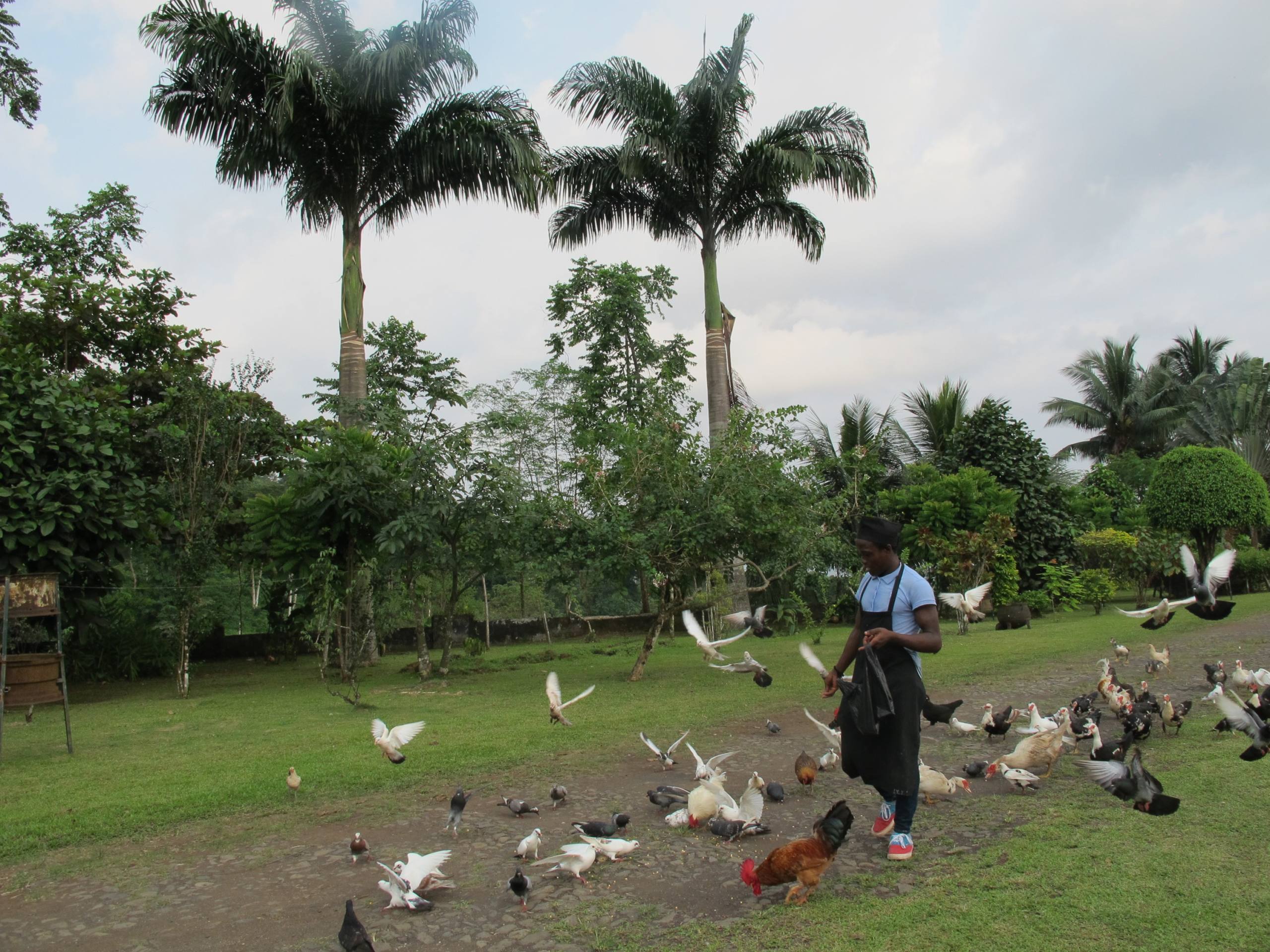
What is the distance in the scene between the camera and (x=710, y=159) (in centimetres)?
1930

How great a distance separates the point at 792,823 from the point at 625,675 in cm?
872

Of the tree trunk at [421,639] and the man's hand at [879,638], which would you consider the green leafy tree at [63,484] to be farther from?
the man's hand at [879,638]

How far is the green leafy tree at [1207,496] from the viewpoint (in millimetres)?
21891

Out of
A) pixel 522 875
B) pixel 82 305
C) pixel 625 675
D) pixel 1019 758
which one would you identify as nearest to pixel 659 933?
pixel 522 875

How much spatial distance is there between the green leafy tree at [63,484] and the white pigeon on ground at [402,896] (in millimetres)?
9551

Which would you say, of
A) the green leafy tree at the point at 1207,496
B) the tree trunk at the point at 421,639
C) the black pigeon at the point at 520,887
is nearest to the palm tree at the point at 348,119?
the tree trunk at the point at 421,639

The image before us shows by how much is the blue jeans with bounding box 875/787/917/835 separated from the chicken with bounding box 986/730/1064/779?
5.18ft

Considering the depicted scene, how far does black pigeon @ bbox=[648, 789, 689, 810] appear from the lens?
18.4 ft

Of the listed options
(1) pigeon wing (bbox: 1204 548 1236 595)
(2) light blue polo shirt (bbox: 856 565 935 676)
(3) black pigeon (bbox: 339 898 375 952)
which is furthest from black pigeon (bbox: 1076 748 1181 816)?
(3) black pigeon (bbox: 339 898 375 952)

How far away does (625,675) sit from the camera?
45.7ft

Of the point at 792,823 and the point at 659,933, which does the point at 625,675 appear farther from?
the point at 659,933

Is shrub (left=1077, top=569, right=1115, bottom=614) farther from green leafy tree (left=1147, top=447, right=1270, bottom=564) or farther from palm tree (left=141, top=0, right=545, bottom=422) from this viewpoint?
palm tree (left=141, top=0, right=545, bottom=422)

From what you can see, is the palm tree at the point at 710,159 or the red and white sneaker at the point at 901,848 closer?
the red and white sneaker at the point at 901,848

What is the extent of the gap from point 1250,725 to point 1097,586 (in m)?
15.2
